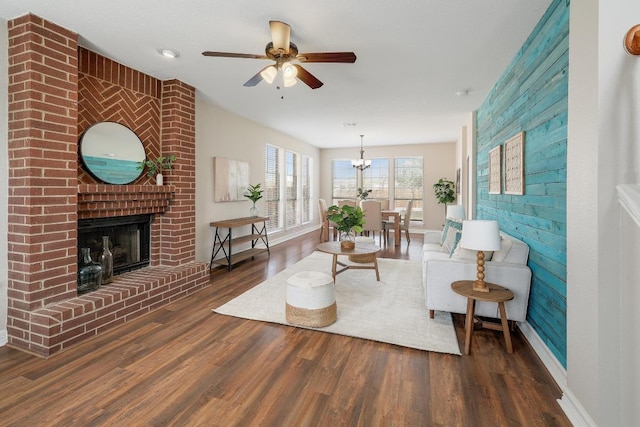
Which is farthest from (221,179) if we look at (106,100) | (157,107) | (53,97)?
(53,97)

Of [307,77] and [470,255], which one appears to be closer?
[307,77]

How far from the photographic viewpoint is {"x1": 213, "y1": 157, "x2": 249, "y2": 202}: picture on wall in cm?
489

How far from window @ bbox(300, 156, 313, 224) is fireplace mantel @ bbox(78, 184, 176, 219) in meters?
4.88

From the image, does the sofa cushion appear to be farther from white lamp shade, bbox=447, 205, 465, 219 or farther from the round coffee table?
white lamp shade, bbox=447, 205, 465, 219

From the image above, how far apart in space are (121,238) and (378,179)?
7.05 metres

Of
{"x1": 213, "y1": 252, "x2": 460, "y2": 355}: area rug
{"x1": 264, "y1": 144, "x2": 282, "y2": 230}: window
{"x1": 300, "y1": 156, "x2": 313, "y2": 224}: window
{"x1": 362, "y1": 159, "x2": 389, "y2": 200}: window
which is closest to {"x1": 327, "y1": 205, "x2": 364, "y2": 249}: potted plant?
{"x1": 213, "y1": 252, "x2": 460, "y2": 355}: area rug

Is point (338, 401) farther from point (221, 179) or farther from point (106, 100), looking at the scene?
point (221, 179)

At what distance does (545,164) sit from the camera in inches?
85.7

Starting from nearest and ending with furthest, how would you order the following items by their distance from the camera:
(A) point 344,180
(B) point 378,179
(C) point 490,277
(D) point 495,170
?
1. (C) point 490,277
2. (D) point 495,170
3. (B) point 378,179
4. (A) point 344,180

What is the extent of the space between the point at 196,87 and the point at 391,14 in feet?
9.11

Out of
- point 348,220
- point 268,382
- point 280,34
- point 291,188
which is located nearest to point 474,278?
point 348,220

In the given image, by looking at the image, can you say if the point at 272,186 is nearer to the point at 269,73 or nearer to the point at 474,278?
the point at 269,73

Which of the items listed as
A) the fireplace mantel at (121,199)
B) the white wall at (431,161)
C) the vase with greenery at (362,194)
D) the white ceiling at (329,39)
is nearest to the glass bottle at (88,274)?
the fireplace mantel at (121,199)

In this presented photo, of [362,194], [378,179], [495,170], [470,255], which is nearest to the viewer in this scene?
[470,255]
